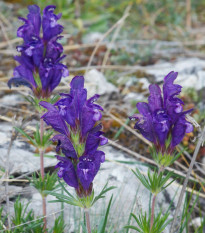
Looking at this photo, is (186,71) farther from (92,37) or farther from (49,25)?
(49,25)

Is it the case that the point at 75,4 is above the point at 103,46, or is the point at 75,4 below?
above

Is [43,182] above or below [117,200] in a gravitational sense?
above

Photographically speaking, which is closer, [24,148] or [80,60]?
[24,148]

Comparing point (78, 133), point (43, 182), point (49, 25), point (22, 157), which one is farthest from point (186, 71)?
point (78, 133)

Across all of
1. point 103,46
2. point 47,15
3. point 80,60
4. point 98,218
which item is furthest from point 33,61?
point 103,46

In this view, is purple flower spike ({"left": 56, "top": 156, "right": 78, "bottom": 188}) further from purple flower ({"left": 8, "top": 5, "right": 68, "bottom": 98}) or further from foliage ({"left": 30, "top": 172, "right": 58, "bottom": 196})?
purple flower ({"left": 8, "top": 5, "right": 68, "bottom": 98})

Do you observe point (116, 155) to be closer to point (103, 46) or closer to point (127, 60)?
point (127, 60)
